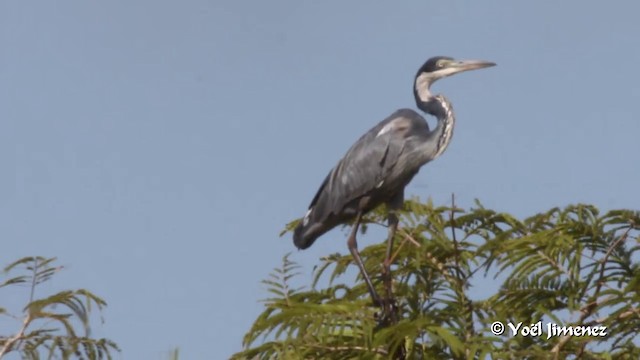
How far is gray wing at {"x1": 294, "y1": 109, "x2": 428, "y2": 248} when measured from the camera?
8922 millimetres

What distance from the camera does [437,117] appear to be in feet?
30.1

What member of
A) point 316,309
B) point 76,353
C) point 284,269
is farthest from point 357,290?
point 76,353

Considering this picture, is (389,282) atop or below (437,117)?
below

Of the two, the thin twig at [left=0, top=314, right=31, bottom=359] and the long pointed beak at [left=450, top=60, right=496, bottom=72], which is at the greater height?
the long pointed beak at [left=450, top=60, right=496, bottom=72]

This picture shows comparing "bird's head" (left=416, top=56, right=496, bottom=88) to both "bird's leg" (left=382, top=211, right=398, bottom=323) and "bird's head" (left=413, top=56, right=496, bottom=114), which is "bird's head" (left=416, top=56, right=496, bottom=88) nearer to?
"bird's head" (left=413, top=56, right=496, bottom=114)

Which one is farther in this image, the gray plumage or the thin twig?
the gray plumage

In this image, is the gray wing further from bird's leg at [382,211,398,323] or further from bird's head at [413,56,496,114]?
bird's leg at [382,211,398,323]

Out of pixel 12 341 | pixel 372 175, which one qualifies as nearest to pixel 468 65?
pixel 372 175

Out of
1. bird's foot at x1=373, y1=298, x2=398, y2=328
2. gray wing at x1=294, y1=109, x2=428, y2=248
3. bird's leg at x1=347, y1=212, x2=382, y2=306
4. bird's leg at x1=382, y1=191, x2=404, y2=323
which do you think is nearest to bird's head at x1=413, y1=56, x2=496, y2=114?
gray wing at x1=294, y1=109, x2=428, y2=248

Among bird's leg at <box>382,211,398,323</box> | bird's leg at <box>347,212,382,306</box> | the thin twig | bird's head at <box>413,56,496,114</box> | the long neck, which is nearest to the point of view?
the thin twig

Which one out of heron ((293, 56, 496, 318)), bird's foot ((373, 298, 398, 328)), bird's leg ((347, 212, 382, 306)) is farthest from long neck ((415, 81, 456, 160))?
bird's foot ((373, 298, 398, 328))

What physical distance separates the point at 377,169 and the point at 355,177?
158mm

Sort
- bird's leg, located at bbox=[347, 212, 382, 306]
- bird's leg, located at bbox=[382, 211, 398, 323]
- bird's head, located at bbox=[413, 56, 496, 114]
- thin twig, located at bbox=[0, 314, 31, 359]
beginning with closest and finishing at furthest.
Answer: thin twig, located at bbox=[0, 314, 31, 359] < bird's leg, located at bbox=[382, 211, 398, 323] < bird's leg, located at bbox=[347, 212, 382, 306] < bird's head, located at bbox=[413, 56, 496, 114]

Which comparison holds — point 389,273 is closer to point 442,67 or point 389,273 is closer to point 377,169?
point 377,169
